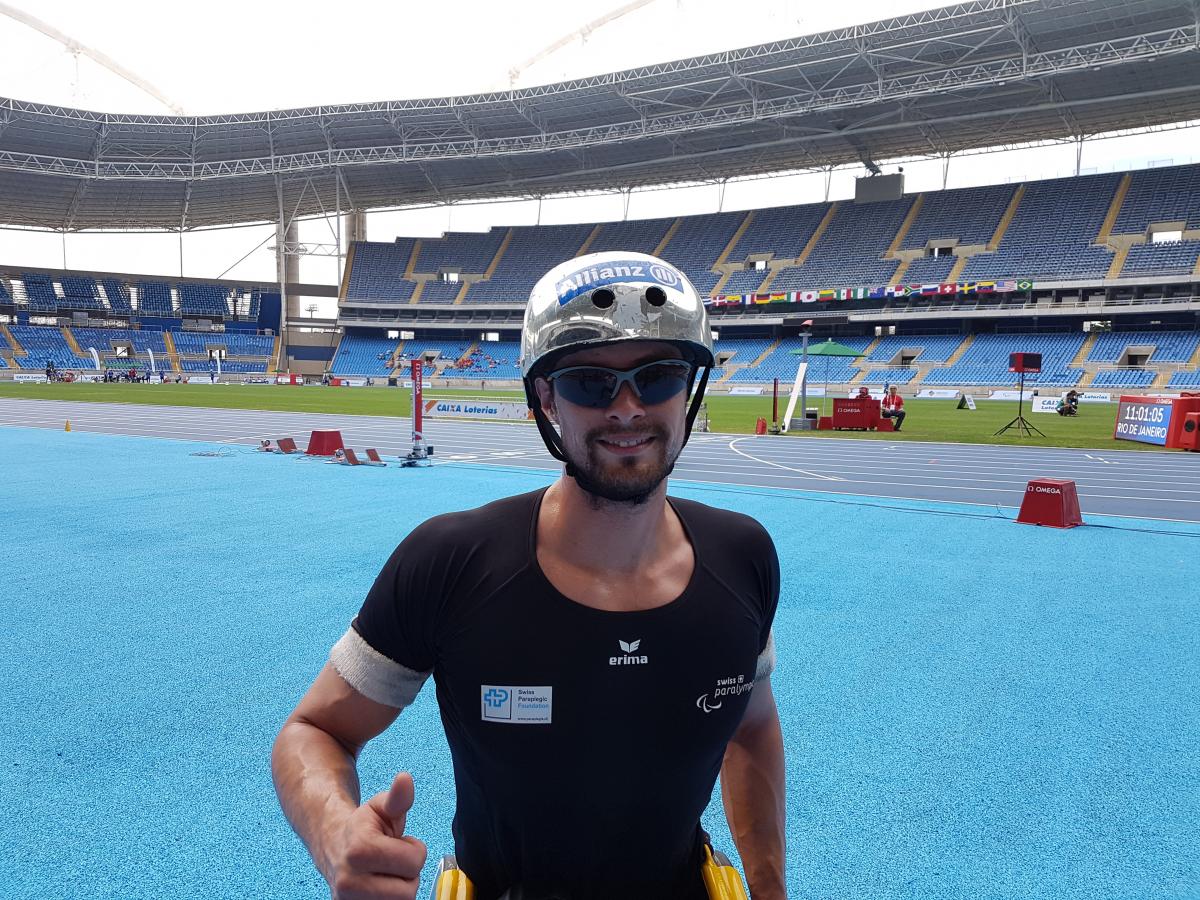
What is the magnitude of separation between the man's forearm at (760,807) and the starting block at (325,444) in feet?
47.5

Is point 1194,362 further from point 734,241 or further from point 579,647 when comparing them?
point 579,647

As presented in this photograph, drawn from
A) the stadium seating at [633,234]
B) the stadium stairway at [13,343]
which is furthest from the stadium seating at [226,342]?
the stadium seating at [633,234]

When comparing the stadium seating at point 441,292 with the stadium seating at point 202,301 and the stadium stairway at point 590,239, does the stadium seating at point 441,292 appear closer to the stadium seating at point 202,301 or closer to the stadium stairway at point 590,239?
the stadium stairway at point 590,239

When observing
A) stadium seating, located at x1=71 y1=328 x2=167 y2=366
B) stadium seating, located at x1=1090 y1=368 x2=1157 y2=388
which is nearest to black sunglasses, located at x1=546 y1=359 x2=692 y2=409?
stadium seating, located at x1=1090 y1=368 x2=1157 y2=388

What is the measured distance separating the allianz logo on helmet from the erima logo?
0.69 m

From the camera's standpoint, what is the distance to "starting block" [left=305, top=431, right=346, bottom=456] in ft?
50.8

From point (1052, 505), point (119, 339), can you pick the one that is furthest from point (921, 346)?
point (119, 339)

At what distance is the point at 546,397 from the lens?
5.69 ft

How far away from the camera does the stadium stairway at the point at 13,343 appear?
65.7 metres

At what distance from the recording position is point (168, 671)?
15.0 feet

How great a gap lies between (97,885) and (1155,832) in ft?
12.6

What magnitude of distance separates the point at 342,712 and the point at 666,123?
54.9 m

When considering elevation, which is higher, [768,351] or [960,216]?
[960,216]

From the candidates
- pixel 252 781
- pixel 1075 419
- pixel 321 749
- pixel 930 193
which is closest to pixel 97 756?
pixel 252 781
